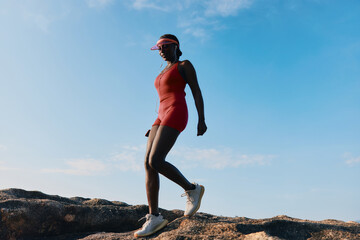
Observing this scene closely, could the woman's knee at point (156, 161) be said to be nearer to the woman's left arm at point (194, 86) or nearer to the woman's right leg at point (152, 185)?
the woman's right leg at point (152, 185)

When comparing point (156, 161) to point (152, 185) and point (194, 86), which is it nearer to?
point (152, 185)

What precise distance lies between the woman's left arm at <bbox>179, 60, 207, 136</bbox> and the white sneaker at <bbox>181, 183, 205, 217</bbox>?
2.66 ft

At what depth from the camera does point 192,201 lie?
188 inches

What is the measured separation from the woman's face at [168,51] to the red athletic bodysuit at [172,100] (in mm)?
198

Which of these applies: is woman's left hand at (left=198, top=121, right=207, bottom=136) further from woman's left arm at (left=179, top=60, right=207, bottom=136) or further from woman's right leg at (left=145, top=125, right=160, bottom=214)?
woman's right leg at (left=145, top=125, right=160, bottom=214)

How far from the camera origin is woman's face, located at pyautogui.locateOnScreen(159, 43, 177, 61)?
4922 millimetres

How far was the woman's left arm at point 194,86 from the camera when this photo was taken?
4.72 m

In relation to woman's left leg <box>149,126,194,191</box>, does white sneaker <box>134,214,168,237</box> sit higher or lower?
lower

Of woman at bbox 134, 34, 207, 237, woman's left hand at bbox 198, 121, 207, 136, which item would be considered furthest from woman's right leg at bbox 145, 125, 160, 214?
woman's left hand at bbox 198, 121, 207, 136

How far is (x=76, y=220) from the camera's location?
5.54 metres

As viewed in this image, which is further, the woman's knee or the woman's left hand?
the woman's left hand

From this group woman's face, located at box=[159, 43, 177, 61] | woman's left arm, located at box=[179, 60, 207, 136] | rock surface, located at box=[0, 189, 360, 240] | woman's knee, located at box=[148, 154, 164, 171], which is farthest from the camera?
woman's face, located at box=[159, 43, 177, 61]

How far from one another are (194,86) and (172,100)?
0.38 m

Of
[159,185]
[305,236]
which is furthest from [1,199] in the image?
[305,236]
